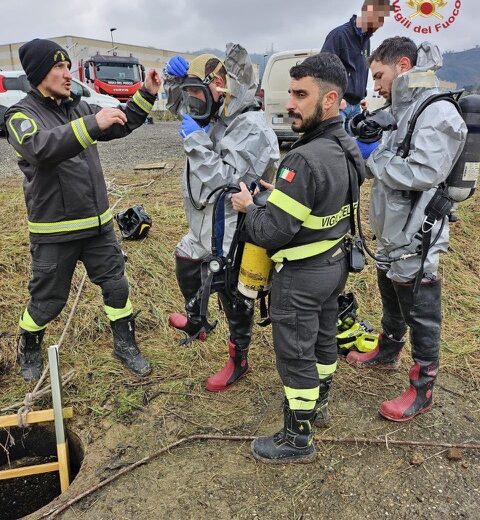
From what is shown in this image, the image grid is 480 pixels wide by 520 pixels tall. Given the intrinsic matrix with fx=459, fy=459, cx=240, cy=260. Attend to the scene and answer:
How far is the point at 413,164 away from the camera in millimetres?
2402

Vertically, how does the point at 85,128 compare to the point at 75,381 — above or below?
above

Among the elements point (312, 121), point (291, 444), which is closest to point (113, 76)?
point (312, 121)

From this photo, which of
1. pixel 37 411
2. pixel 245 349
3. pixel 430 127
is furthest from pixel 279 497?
pixel 430 127

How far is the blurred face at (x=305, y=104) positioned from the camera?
205 cm

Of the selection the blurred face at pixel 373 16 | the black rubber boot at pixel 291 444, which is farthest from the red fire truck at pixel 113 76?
the black rubber boot at pixel 291 444

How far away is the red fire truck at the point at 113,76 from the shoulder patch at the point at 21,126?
21890 mm

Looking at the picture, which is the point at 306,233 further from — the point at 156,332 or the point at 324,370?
the point at 156,332

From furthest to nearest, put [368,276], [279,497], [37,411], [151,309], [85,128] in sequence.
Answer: [368,276]
[151,309]
[37,411]
[85,128]
[279,497]

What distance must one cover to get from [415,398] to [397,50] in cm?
208

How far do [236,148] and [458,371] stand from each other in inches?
93.5

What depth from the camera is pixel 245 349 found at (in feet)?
10.4

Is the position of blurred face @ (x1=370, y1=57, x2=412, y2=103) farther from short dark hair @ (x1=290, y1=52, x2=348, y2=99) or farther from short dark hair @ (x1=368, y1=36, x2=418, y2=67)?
short dark hair @ (x1=290, y1=52, x2=348, y2=99)

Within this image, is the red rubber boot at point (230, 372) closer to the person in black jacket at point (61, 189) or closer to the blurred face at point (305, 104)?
the person in black jacket at point (61, 189)

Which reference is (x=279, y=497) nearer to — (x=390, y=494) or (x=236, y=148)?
(x=390, y=494)
